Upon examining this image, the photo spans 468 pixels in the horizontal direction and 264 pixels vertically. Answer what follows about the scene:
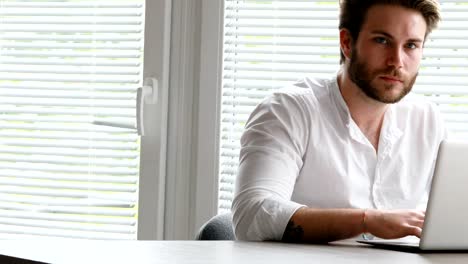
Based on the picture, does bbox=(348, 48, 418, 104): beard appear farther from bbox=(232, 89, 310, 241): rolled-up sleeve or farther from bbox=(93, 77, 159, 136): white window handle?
bbox=(93, 77, 159, 136): white window handle

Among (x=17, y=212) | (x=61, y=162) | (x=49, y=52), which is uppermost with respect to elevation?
(x=49, y=52)

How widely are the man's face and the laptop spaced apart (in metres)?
0.77

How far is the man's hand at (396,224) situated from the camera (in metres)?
2.09

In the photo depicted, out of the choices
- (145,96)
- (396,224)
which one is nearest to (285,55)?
(145,96)

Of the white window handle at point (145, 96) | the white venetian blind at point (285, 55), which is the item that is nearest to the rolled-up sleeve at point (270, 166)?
the white venetian blind at point (285, 55)

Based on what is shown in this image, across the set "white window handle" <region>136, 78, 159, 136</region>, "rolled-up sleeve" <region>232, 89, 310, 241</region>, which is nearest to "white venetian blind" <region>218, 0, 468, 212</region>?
"white window handle" <region>136, 78, 159, 136</region>

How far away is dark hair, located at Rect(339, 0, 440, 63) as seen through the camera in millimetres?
2658

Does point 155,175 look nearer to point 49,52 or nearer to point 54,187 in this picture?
point 54,187

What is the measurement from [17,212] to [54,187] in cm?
21

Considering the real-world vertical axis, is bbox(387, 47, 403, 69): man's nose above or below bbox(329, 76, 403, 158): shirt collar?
above

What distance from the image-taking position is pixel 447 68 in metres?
3.23

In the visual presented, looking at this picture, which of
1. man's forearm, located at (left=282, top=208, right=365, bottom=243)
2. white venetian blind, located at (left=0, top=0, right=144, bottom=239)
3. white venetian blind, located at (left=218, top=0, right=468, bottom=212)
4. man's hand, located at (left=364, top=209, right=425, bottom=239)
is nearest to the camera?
man's hand, located at (left=364, top=209, right=425, bottom=239)

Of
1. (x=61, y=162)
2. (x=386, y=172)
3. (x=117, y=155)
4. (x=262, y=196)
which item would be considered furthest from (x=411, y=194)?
(x=61, y=162)

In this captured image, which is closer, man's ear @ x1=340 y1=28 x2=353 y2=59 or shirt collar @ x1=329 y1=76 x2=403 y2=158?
shirt collar @ x1=329 y1=76 x2=403 y2=158
